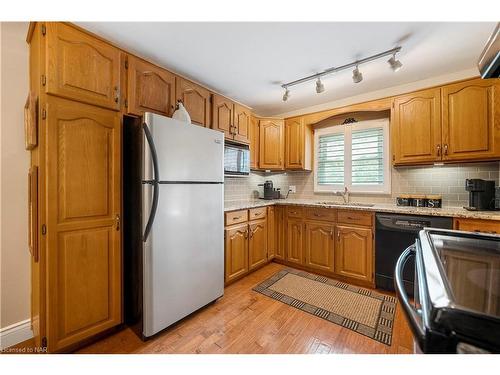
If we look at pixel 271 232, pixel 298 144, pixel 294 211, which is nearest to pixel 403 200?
pixel 294 211

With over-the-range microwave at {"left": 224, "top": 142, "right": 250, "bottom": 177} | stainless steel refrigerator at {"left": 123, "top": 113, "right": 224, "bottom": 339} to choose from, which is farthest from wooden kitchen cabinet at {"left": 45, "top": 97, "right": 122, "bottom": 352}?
over-the-range microwave at {"left": 224, "top": 142, "right": 250, "bottom": 177}

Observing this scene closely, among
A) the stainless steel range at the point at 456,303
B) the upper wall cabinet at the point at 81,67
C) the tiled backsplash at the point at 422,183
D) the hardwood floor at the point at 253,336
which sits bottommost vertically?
the hardwood floor at the point at 253,336

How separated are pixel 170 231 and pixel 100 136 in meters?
0.85

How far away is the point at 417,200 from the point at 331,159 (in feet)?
3.93

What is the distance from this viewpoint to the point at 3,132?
1572 millimetres

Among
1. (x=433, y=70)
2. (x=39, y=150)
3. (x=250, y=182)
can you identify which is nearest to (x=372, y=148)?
(x=433, y=70)

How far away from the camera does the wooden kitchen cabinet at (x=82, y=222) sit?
1.38 metres

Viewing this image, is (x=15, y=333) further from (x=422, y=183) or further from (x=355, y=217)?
(x=422, y=183)

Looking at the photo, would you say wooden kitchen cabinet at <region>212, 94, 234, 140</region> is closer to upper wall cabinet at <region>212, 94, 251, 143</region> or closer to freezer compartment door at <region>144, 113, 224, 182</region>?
upper wall cabinet at <region>212, 94, 251, 143</region>

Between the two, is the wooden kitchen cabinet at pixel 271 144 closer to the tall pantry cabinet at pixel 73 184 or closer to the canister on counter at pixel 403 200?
the canister on counter at pixel 403 200

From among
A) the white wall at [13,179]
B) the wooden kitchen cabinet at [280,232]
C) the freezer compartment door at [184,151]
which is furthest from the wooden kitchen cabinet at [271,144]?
the white wall at [13,179]

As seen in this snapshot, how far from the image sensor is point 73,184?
146cm

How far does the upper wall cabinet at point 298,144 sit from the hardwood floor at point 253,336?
1.99 metres
